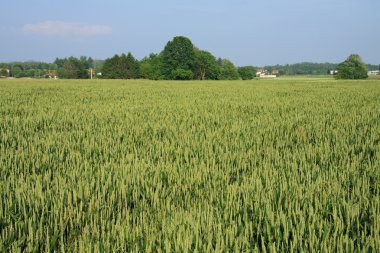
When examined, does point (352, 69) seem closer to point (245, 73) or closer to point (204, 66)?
point (245, 73)

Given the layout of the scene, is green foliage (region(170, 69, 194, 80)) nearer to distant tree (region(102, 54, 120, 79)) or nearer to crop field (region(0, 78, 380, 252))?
distant tree (region(102, 54, 120, 79))

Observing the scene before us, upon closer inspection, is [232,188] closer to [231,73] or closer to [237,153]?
[237,153]

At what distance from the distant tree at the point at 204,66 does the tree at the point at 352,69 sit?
34623mm

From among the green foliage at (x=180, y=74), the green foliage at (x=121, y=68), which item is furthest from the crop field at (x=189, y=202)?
the green foliage at (x=121, y=68)

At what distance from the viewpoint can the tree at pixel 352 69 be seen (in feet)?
307

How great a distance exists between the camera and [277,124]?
256 inches

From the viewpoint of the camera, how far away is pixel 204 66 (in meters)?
88.1

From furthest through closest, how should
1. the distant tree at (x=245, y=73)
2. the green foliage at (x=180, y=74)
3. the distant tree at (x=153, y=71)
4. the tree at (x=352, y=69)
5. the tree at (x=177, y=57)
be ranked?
the distant tree at (x=245, y=73) → the tree at (x=352, y=69) → the distant tree at (x=153, y=71) → the tree at (x=177, y=57) → the green foliage at (x=180, y=74)

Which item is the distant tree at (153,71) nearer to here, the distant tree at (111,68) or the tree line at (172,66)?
the tree line at (172,66)

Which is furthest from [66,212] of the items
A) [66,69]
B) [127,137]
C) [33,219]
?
[66,69]

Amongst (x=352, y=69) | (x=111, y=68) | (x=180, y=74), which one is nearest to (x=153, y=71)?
(x=180, y=74)

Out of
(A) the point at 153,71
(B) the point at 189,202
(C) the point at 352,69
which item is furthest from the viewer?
(C) the point at 352,69

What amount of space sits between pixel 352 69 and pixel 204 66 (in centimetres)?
4022

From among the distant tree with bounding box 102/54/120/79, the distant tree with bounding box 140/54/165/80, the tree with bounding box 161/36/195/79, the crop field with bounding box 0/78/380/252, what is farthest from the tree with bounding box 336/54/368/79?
the crop field with bounding box 0/78/380/252
